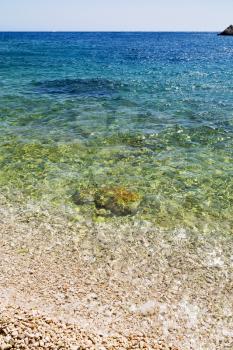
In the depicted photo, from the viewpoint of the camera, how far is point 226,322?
25.3ft

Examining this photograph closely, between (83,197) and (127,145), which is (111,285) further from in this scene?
(127,145)

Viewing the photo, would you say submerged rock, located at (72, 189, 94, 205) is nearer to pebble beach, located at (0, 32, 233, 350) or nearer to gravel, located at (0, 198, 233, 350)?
pebble beach, located at (0, 32, 233, 350)

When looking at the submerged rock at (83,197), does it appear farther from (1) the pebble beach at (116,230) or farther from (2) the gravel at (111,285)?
(2) the gravel at (111,285)

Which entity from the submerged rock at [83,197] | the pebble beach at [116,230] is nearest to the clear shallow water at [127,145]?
the pebble beach at [116,230]

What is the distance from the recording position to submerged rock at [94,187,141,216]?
11873mm

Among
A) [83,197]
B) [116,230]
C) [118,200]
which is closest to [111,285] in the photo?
[116,230]

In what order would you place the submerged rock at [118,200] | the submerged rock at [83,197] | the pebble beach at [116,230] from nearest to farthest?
the pebble beach at [116,230], the submerged rock at [118,200], the submerged rock at [83,197]

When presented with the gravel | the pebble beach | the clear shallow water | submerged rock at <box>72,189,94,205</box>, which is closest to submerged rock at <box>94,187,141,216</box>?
the pebble beach

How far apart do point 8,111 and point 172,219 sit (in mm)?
15832

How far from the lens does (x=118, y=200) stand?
1234cm

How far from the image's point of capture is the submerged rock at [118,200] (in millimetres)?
11873

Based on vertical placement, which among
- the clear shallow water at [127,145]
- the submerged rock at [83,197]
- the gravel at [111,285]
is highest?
the clear shallow water at [127,145]

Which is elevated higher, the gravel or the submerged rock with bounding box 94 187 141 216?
the submerged rock with bounding box 94 187 141 216

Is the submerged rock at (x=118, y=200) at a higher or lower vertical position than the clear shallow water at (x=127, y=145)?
lower
